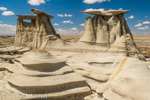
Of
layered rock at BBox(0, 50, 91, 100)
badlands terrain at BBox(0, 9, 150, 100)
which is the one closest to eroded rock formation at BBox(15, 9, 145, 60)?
badlands terrain at BBox(0, 9, 150, 100)

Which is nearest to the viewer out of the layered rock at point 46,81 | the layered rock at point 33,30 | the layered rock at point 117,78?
the layered rock at point 117,78

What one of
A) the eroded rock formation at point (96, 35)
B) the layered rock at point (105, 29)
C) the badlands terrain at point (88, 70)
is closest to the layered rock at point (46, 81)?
the badlands terrain at point (88, 70)

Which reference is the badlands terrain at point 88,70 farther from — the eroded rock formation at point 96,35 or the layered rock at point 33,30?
the layered rock at point 33,30

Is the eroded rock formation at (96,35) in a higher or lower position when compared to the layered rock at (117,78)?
higher

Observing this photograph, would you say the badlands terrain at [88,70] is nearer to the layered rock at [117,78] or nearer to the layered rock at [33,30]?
the layered rock at [117,78]

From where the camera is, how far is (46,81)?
5367 mm

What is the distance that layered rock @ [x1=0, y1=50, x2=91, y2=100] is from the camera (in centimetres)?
508

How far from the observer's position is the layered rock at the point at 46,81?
5082 mm

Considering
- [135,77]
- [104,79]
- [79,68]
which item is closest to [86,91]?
[104,79]

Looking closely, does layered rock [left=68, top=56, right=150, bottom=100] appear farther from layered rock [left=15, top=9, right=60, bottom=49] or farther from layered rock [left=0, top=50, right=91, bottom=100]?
layered rock [left=15, top=9, right=60, bottom=49]

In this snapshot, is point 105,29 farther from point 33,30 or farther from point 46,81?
point 33,30

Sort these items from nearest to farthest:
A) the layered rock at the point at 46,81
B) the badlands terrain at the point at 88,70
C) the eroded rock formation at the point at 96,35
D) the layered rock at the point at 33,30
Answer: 1. the badlands terrain at the point at 88,70
2. the layered rock at the point at 46,81
3. the eroded rock formation at the point at 96,35
4. the layered rock at the point at 33,30

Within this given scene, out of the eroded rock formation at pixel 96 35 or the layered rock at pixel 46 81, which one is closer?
the layered rock at pixel 46 81

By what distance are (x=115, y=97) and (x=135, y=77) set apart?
1795 millimetres
